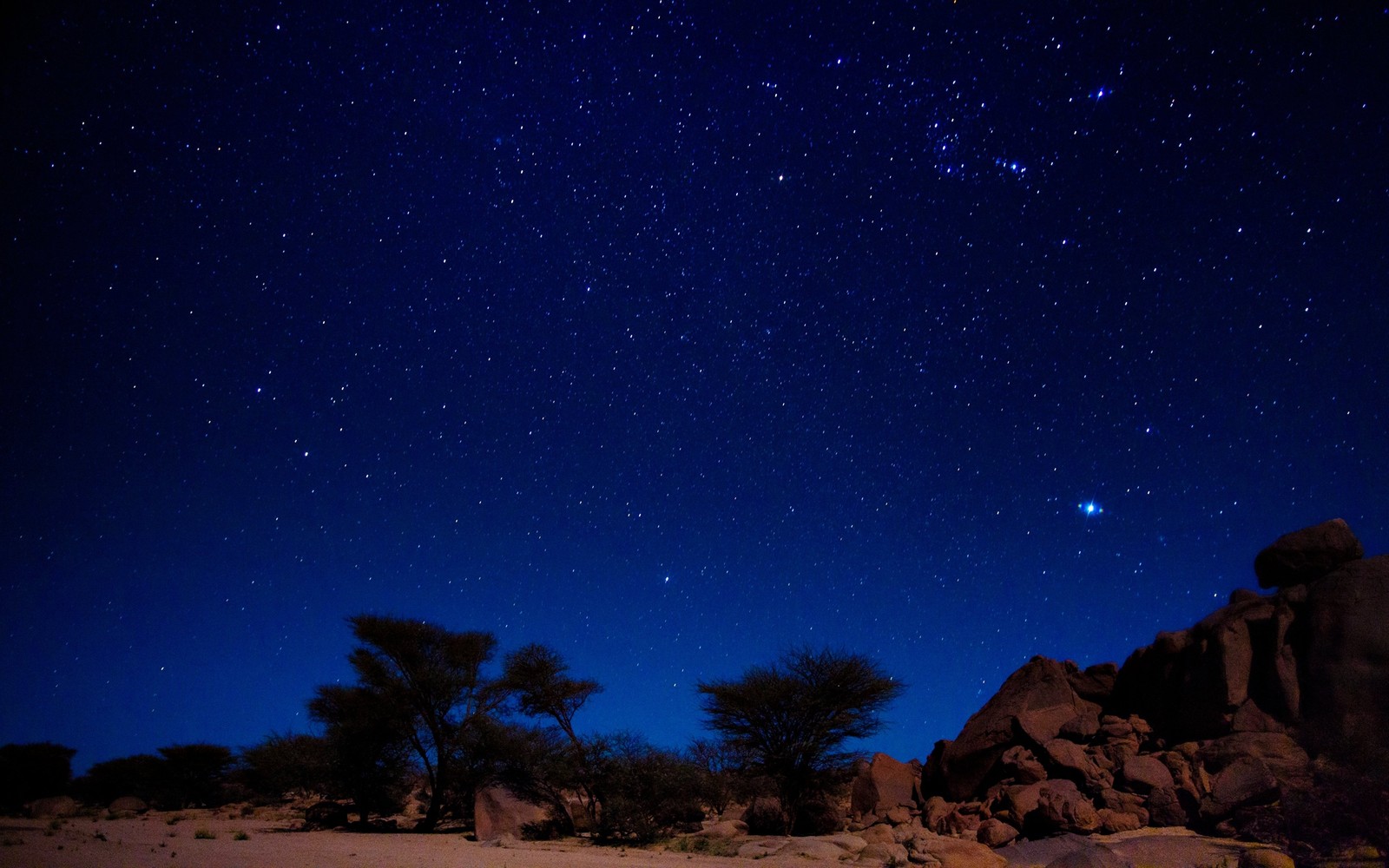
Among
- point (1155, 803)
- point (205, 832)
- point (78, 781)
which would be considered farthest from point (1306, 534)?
point (78, 781)

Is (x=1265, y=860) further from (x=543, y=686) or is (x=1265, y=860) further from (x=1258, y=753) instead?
(x=543, y=686)

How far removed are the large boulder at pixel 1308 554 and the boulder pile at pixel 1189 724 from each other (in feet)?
0.13

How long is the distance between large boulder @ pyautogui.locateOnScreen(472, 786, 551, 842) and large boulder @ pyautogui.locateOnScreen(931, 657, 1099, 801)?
14.1m

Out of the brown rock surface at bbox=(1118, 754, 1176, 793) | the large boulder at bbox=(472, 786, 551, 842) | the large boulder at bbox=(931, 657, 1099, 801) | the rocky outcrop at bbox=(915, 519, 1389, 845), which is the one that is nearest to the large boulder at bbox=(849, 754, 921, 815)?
the rocky outcrop at bbox=(915, 519, 1389, 845)

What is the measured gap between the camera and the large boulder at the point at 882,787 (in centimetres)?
2645

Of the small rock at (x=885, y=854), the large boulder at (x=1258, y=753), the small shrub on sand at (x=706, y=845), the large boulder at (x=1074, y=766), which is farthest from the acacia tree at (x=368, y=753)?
the large boulder at (x=1258, y=753)

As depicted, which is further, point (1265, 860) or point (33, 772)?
point (33, 772)

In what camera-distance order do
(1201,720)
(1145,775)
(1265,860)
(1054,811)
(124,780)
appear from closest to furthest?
(1265,860) < (1054,811) < (1145,775) < (1201,720) < (124,780)

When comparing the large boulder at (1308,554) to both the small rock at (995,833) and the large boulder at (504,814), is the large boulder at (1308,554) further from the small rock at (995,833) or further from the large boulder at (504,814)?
the large boulder at (504,814)

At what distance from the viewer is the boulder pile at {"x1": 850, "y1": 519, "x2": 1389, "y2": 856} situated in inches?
750

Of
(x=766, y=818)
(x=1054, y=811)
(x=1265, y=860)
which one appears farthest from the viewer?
(x=766, y=818)

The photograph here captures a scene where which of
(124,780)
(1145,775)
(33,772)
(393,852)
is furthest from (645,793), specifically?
(33,772)

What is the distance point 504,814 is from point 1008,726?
17271 millimetres

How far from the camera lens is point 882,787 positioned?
1064 inches
